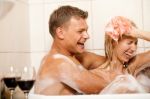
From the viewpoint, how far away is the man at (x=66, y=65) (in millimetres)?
1276

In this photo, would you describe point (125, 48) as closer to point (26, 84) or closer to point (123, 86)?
point (123, 86)

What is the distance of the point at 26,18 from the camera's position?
5.97 ft

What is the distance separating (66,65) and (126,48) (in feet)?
1.26

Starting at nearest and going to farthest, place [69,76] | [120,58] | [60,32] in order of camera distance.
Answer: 1. [69,76]
2. [60,32]
3. [120,58]

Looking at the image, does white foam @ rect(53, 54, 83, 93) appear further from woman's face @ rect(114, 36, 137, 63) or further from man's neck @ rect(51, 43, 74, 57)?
woman's face @ rect(114, 36, 137, 63)

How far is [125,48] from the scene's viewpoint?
1469 mm

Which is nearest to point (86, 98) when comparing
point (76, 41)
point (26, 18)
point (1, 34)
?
point (76, 41)

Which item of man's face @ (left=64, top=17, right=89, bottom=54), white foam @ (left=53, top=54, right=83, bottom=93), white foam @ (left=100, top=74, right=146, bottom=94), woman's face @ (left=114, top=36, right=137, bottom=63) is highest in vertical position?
man's face @ (left=64, top=17, right=89, bottom=54)

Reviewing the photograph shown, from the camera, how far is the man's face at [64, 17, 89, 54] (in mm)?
1397

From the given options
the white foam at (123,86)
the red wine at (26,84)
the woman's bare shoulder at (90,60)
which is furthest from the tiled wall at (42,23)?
the white foam at (123,86)

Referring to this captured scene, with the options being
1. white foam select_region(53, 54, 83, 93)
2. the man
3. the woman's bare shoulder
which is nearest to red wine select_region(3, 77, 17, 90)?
the man

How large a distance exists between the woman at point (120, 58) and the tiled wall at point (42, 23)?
0.18m

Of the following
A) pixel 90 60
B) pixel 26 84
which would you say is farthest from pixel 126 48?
pixel 26 84

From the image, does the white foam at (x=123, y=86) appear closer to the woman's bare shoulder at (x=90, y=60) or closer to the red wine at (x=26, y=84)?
the woman's bare shoulder at (x=90, y=60)
